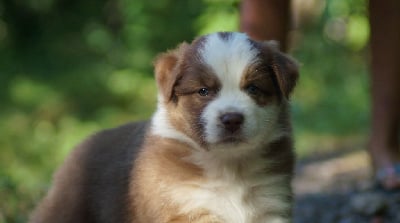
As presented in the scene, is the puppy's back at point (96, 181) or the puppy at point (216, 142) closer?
the puppy at point (216, 142)

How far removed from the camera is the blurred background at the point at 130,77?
31.6ft

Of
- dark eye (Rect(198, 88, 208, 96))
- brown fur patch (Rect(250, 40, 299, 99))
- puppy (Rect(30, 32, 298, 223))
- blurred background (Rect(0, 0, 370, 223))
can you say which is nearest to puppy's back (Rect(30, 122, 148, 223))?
puppy (Rect(30, 32, 298, 223))

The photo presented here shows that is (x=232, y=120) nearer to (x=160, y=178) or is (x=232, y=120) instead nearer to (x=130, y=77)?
(x=160, y=178)

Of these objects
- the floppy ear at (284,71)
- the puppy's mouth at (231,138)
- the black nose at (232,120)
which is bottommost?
the puppy's mouth at (231,138)

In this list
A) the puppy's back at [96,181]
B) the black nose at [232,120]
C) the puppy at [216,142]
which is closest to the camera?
the black nose at [232,120]

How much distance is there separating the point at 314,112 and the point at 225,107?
670 cm

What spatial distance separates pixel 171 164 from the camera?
161 inches

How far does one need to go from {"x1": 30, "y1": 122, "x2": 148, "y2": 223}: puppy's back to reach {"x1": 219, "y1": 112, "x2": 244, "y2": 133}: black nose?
0.68 meters

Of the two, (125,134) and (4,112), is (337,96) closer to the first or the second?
(4,112)

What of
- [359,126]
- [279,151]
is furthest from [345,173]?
[279,151]

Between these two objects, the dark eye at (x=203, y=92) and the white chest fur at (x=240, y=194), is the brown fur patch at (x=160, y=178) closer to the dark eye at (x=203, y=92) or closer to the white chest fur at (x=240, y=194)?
the white chest fur at (x=240, y=194)

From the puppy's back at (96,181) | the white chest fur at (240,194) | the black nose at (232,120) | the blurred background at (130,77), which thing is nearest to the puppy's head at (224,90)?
the black nose at (232,120)

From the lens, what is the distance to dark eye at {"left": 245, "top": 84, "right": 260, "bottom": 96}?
155 inches

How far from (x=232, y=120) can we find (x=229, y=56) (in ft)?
1.05
